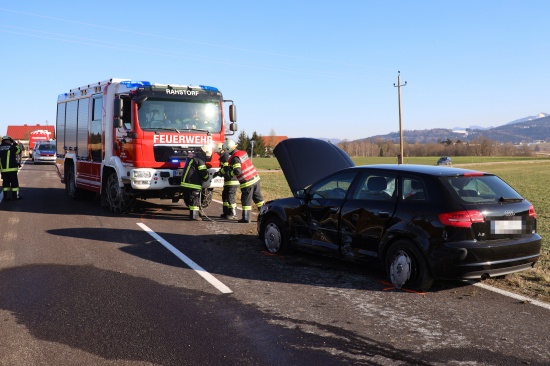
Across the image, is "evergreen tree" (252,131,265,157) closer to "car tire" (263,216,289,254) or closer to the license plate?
"car tire" (263,216,289,254)

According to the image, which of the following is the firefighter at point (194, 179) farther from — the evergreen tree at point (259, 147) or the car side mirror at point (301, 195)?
the evergreen tree at point (259, 147)

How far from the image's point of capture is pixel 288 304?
18.2 feet

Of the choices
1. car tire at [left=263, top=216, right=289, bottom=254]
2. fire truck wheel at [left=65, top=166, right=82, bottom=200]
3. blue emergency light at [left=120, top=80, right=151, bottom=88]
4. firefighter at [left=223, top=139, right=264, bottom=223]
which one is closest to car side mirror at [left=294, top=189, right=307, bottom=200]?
car tire at [left=263, top=216, right=289, bottom=254]

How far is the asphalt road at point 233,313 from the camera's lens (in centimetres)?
422

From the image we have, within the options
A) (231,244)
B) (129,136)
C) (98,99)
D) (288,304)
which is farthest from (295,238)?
(98,99)

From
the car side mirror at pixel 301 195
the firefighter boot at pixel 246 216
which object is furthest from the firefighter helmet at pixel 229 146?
the car side mirror at pixel 301 195

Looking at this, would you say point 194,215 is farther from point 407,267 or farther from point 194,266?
point 407,267

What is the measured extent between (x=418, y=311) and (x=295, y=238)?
2710 millimetres

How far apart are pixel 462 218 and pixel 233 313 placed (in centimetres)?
259

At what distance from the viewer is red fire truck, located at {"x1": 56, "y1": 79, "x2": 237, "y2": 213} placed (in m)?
11.8

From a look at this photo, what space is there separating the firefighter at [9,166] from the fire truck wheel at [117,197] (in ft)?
13.3

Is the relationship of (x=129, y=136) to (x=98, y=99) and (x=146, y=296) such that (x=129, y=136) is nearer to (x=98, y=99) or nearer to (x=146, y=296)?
(x=98, y=99)

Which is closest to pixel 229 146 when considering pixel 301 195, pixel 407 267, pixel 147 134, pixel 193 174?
pixel 193 174

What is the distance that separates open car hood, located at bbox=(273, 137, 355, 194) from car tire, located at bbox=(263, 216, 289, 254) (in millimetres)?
985
